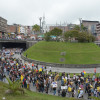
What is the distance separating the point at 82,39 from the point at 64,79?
97.9 feet

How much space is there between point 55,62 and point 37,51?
9.58 metres

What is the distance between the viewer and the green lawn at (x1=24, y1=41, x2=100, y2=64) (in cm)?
3203

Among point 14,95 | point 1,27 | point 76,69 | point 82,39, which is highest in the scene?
point 1,27

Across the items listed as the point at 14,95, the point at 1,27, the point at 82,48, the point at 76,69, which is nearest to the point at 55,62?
the point at 76,69

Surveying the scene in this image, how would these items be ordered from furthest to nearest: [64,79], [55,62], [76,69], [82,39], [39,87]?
[82,39] → [55,62] → [76,69] → [64,79] → [39,87]

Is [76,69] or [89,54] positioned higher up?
[89,54]

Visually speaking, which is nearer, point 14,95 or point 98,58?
point 14,95

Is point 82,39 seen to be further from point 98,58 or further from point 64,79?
point 64,79

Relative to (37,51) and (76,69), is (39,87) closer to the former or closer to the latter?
(76,69)

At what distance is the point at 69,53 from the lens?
34844 millimetres

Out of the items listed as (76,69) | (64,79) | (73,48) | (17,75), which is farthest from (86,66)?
(17,75)

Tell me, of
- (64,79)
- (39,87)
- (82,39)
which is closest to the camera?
(39,87)

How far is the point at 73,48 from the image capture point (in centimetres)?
3909

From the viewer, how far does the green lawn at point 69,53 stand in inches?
1261
